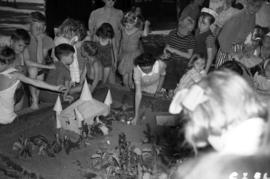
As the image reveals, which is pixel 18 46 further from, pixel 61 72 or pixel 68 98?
pixel 68 98

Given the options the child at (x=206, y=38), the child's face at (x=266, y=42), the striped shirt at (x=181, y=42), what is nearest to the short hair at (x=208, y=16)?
the child at (x=206, y=38)

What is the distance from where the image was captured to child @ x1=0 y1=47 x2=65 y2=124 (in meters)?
5.04

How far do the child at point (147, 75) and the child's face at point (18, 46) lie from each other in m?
1.55

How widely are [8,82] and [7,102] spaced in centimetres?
26

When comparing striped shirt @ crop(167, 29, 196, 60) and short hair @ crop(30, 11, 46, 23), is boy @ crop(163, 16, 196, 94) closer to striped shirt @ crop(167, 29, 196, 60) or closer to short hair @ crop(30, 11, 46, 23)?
striped shirt @ crop(167, 29, 196, 60)

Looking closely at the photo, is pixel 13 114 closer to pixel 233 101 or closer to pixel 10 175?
pixel 10 175

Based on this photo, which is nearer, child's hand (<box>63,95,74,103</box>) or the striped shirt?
child's hand (<box>63,95,74,103</box>)

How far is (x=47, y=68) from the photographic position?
5797mm

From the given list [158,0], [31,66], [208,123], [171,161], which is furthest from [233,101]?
[158,0]

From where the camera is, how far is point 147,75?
5.65m

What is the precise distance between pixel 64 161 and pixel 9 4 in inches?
177

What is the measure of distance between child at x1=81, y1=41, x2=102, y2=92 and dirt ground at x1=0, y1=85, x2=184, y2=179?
9.7 inches

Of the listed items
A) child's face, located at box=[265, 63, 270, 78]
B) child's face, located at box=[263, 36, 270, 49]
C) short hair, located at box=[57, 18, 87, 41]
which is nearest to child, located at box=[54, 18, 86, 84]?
short hair, located at box=[57, 18, 87, 41]

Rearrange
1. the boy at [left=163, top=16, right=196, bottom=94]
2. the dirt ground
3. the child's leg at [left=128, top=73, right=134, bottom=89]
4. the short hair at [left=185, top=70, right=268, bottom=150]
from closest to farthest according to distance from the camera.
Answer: the short hair at [left=185, top=70, right=268, bottom=150]
the dirt ground
the boy at [left=163, top=16, right=196, bottom=94]
the child's leg at [left=128, top=73, right=134, bottom=89]
